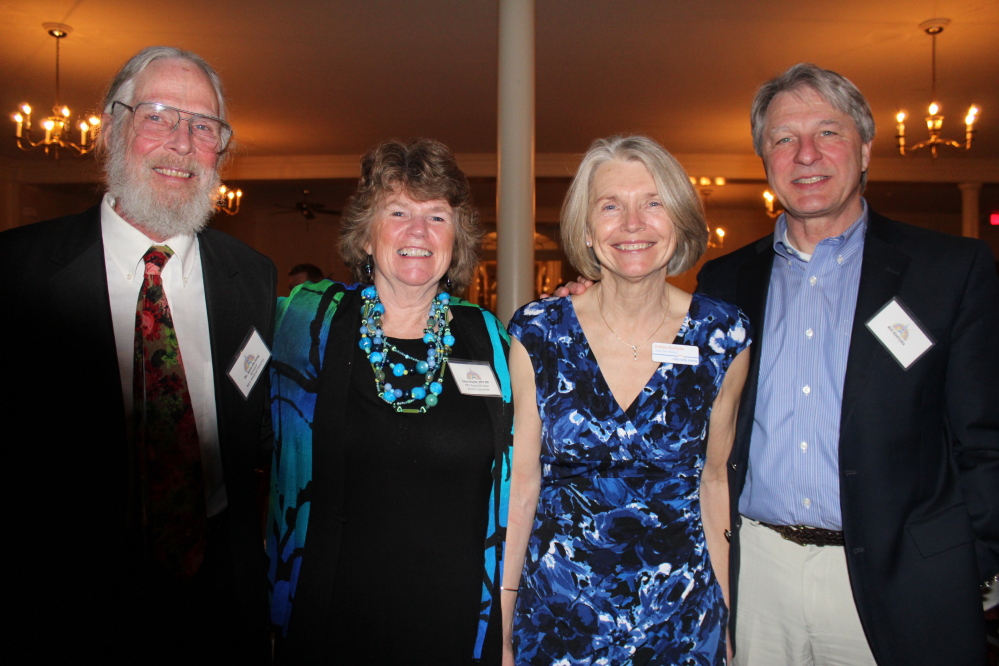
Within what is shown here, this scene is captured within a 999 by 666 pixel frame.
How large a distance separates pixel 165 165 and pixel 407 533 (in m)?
1.17

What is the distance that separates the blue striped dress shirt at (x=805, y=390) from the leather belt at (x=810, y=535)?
0.05 feet

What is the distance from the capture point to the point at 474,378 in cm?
191

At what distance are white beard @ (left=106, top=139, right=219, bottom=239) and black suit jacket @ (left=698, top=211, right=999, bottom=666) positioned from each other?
1.81m

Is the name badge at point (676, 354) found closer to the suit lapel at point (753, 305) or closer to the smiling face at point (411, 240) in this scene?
the suit lapel at point (753, 305)

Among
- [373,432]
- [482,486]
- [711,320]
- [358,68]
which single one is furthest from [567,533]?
[358,68]

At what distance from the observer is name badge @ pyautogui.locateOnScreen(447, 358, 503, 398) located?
1.89 m

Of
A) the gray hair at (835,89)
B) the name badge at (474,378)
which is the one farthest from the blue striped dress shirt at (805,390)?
the name badge at (474,378)

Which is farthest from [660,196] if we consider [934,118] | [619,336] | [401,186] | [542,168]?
[542,168]

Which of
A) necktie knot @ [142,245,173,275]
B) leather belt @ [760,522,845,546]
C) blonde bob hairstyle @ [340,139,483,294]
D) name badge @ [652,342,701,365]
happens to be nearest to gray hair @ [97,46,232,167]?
necktie knot @ [142,245,173,275]

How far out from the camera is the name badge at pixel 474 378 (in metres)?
1.89

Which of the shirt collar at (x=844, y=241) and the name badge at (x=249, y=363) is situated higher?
the shirt collar at (x=844, y=241)

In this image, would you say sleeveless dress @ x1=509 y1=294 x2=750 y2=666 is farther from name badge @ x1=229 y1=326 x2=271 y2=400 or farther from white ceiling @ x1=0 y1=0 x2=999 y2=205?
white ceiling @ x1=0 y1=0 x2=999 y2=205

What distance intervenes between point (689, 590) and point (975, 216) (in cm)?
1244

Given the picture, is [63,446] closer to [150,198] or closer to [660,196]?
[150,198]
